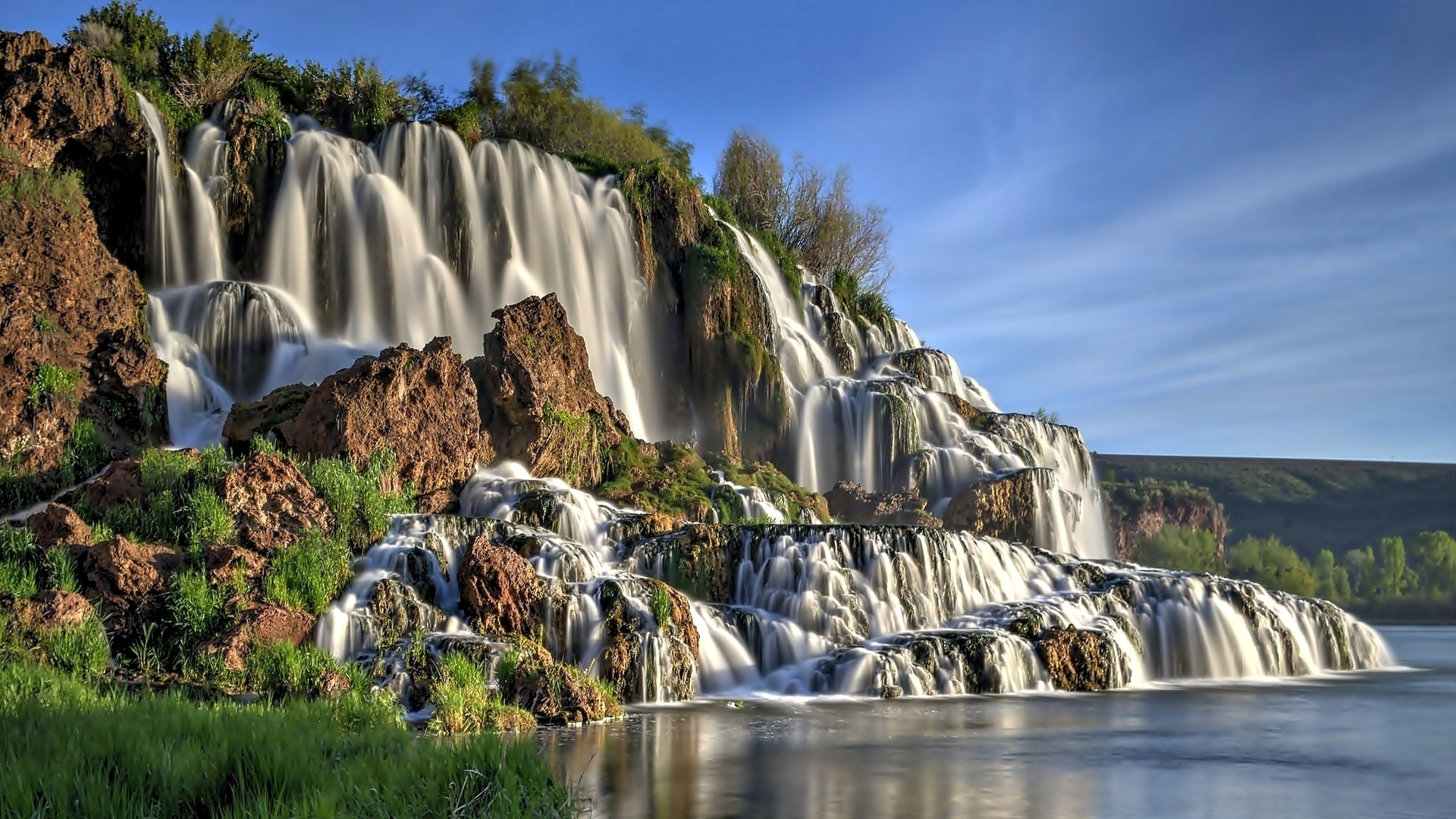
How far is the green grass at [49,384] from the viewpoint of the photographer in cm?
1841

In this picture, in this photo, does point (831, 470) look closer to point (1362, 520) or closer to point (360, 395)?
point (360, 395)

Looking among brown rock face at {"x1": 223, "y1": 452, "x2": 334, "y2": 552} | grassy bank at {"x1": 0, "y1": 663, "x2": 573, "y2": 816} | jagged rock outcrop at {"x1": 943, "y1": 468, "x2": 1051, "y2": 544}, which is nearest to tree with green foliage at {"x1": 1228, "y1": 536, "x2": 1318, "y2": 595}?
jagged rock outcrop at {"x1": 943, "y1": 468, "x2": 1051, "y2": 544}

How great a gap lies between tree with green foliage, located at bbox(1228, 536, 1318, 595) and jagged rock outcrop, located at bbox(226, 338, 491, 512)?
44245 mm

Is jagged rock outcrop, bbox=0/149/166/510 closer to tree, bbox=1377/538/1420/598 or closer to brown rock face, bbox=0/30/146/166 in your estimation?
brown rock face, bbox=0/30/146/166

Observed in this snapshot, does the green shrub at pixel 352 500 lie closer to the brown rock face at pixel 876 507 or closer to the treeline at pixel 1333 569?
the brown rock face at pixel 876 507

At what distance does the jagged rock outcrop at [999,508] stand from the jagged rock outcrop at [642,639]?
52.4 feet

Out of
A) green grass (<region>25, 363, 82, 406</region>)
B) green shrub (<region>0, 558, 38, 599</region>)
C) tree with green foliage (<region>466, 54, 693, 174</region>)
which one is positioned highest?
tree with green foliage (<region>466, 54, 693, 174</region>)

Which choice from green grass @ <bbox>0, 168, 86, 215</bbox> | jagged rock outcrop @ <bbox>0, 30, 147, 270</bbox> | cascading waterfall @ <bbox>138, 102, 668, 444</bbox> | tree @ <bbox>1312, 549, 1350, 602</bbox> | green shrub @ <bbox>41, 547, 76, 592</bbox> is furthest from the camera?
tree @ <bbox>1312, 549, 1350, 602</bbox>

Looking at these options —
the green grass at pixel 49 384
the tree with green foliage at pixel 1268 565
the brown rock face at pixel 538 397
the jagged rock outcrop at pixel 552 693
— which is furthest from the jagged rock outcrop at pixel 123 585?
the tree with green foliage at pixel 1268 565

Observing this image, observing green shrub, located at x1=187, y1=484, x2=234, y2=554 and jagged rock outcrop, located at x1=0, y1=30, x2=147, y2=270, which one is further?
jagged rock outcrop, located at x1=0, y1=30, x2=147, y2=270

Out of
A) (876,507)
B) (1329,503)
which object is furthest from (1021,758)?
(1329,503)

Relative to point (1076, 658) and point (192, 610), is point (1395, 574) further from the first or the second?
point (192, 610)

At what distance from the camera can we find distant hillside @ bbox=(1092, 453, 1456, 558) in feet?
276

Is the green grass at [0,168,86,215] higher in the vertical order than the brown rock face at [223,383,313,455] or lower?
higher
